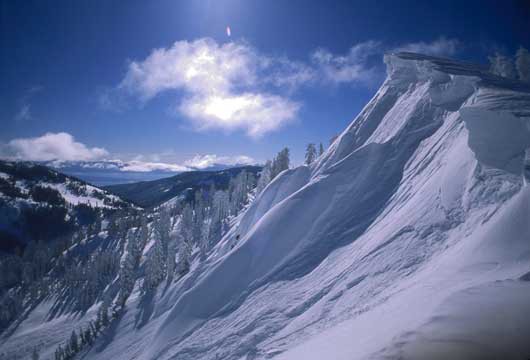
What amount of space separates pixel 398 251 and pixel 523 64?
50.2 metres

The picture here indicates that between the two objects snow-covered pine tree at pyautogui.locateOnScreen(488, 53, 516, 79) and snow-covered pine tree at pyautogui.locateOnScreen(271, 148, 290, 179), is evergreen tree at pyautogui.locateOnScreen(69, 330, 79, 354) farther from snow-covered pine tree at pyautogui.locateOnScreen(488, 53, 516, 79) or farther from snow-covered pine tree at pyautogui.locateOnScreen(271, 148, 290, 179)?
snow-covered pine tree at pyautogui.locateOnScreen(488, 53, 516, 79)

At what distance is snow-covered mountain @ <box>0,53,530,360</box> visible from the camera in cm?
692

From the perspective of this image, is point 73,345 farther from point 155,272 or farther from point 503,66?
point 503,66

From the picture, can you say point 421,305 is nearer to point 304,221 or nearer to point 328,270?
point 328,270

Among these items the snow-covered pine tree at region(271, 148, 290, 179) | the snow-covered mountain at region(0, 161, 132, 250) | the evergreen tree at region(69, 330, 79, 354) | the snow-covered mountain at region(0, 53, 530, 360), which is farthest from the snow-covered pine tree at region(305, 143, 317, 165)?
the snow-covered mountain at region(0, 161, 132, 250)

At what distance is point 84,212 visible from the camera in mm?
187625

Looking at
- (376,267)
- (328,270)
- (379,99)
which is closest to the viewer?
(376,267)

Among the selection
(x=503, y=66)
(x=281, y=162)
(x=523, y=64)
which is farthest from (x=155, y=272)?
(x=523, y=64)

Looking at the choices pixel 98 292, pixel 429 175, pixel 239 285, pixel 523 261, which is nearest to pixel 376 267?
pixel 523 261

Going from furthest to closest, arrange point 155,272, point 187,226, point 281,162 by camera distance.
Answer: point 187,226 < point 281,162 < point 155,272

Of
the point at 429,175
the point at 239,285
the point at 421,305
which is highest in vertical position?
the point at 429,175

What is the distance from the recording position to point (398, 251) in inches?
502

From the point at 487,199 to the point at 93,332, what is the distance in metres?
60.1

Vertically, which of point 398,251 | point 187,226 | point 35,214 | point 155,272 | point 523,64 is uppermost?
point 523,64
